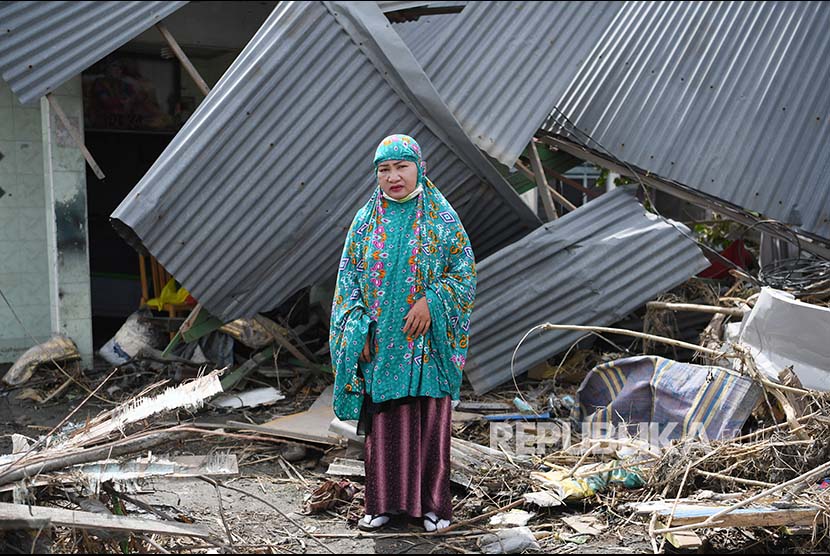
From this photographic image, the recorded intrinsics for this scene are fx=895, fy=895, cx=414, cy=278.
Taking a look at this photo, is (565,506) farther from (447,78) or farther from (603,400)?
(447,78)

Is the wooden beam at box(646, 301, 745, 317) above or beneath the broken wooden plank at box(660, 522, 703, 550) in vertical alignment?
above

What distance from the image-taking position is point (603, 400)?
216 inches

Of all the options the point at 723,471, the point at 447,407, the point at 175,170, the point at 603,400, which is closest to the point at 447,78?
the point at 175,170

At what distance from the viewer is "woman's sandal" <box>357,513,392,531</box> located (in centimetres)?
421

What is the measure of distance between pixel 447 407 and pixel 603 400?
157 centimetres

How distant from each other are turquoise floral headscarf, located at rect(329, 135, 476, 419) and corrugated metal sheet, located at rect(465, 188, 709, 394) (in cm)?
180

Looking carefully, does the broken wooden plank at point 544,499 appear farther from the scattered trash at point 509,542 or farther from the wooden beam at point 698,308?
the wooden beam at point 698,308

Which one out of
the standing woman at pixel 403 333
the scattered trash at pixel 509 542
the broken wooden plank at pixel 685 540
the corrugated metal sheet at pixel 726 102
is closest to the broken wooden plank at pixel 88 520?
the standing woman at pixel 403 333

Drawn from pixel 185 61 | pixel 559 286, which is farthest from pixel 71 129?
pixel 559 286

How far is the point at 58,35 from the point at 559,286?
3.94 metres

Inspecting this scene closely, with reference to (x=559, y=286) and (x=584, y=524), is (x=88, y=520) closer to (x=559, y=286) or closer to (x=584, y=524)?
(x=584, y=524)

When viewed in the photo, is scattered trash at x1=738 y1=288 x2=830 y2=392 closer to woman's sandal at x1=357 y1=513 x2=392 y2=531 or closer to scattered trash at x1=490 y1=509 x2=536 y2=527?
scattered trash at x1=490 y1=509 x2=536 y2=527

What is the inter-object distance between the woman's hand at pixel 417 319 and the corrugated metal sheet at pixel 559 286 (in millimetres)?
1970

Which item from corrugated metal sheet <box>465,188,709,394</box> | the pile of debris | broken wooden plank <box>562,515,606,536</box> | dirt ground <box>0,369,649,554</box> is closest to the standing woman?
dirt ground <box>0,369,649,554</box>
